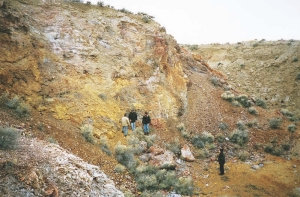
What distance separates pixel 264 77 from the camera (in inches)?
1166

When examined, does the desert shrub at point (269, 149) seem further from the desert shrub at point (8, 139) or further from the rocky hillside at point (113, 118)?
the desert shrub at point (8, 139)

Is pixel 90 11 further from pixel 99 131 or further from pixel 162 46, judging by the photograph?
pixel 99 131

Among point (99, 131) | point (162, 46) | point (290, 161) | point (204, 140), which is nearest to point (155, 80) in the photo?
point (162, 46)

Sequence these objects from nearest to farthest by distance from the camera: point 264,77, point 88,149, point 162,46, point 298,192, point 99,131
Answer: point 88,149
point 298,192
point 99,131
point 162,46
point 264,77

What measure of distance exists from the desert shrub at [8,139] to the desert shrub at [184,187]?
6.60 meters

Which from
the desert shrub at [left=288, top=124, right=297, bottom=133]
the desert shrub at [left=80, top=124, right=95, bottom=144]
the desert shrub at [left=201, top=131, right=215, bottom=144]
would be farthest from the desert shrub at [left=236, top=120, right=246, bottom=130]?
the desert shrub at [left=80, top=124, right=95, bottom=144]

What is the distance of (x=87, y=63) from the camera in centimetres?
1436

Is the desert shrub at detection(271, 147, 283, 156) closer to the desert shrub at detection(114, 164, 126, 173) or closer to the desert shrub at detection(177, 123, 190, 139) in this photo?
the desert shrub at detection(177, 123, 190, 139)

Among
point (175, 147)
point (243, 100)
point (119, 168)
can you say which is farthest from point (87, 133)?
point (243, 100)

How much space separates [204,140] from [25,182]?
1188cm

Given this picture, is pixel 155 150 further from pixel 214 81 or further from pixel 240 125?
pixel 214 81

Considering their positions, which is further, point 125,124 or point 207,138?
point 207,138

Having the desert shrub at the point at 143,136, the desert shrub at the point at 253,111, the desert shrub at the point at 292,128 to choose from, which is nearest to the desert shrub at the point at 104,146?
the desert shrub at the point at 143,136

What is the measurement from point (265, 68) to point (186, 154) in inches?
864
